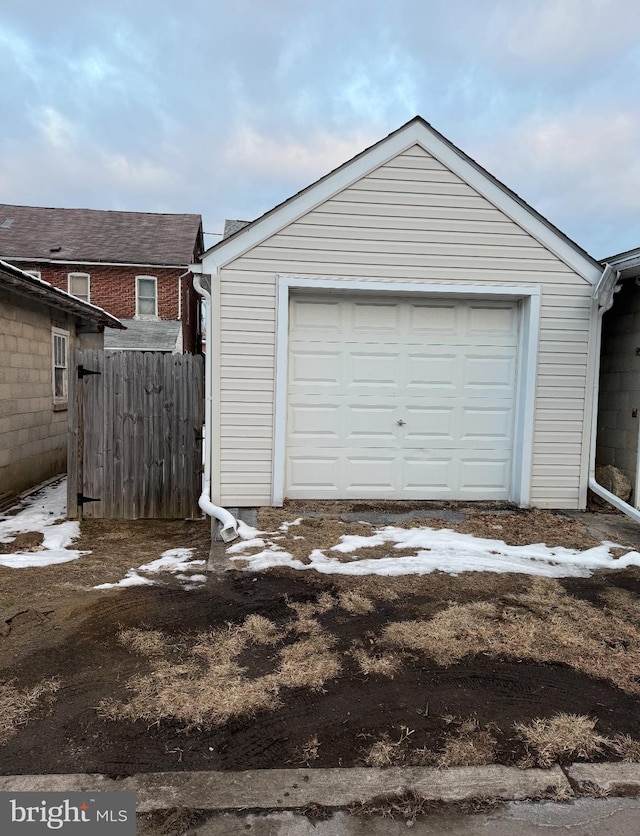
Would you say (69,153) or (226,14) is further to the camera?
(69,153)

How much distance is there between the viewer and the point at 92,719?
246cm

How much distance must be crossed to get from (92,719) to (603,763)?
7.18 feet

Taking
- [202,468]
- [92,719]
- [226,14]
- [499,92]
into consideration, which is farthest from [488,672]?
[499,92]

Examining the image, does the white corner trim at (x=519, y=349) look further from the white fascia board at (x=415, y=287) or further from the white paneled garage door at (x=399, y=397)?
the white paneled garage door at (x=399, y=397)

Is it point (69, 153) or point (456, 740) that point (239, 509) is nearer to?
point (456, 740)

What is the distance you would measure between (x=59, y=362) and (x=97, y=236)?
1239cm

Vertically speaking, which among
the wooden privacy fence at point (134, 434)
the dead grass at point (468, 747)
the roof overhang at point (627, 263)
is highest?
the roof overhang at point (627, 263)

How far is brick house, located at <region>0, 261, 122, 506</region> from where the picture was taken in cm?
707

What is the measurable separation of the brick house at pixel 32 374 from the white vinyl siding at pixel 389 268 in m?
2.89

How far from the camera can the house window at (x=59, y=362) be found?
29.4 feet

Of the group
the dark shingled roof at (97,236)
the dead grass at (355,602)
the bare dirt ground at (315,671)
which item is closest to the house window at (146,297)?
the dark shingled roof at (97,236)

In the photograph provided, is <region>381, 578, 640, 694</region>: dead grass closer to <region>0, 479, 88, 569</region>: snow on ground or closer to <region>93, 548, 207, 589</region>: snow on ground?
<region>93, 548, 207, 589</region>: snow on ground

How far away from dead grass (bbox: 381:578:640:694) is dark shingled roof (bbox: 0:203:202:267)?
17.4m

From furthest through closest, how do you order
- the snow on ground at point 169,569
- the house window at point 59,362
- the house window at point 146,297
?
the house window at point 146,297 < the house window at point 59,362 < the snow on ground at point 169,569
